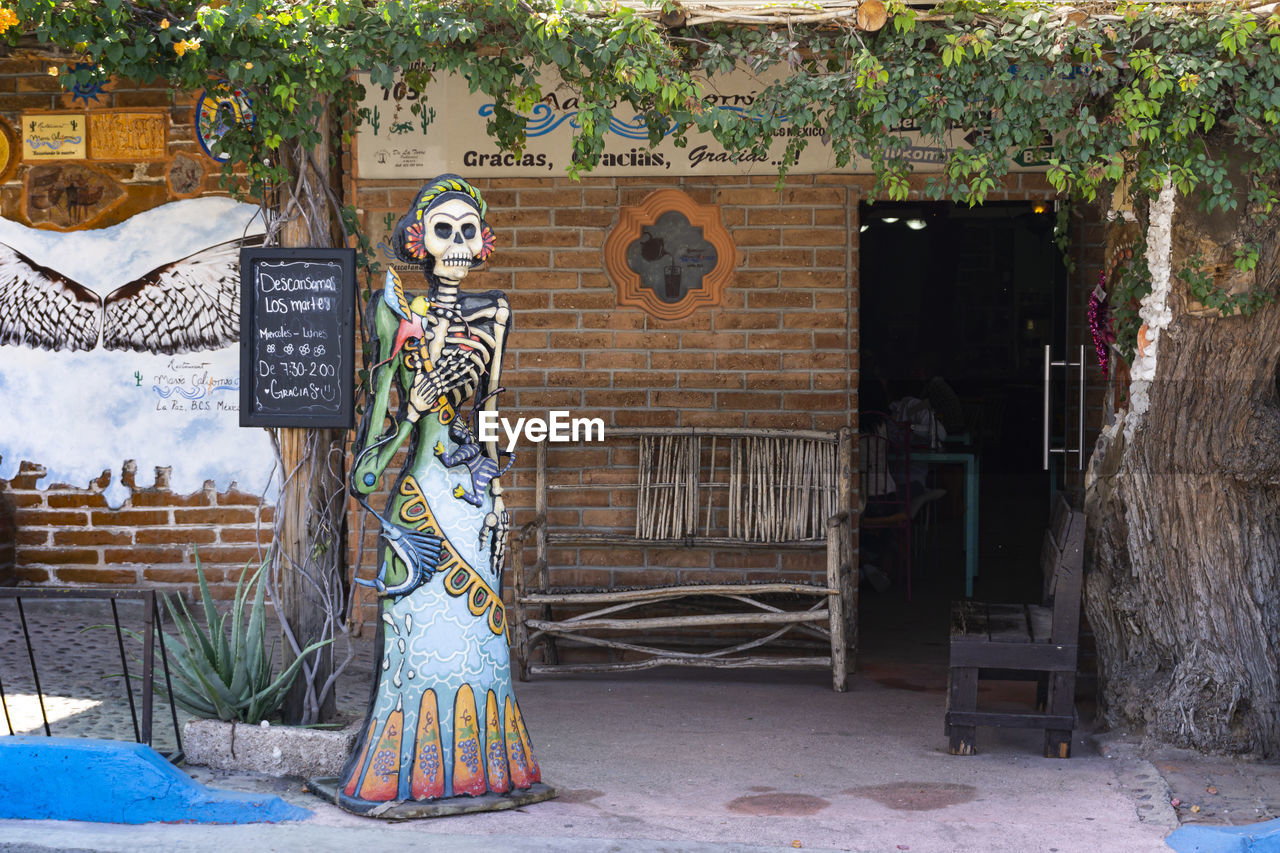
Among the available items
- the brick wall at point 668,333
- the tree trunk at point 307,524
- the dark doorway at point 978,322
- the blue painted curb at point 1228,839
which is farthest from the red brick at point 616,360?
the dark doorway at point 978,322

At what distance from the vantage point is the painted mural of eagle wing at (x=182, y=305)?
719cm

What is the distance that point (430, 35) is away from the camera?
467 cm

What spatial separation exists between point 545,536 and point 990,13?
3434mm

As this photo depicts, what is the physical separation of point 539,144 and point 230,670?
3277mm

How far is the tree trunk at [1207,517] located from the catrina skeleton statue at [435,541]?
106 inches

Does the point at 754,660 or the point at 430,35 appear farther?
the point at 754,660

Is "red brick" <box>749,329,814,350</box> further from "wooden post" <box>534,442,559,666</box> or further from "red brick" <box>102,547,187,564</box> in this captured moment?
"red brick" <box>102,547,187,564</box>

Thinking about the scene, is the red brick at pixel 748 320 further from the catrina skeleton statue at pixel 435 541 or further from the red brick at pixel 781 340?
the catrina skeleton statue at pixel 435 541

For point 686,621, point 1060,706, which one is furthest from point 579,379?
point 1060,706

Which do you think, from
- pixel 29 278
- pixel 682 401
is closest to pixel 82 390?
pixel 29 278

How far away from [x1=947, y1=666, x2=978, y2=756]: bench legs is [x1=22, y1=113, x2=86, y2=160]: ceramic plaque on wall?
5534mm

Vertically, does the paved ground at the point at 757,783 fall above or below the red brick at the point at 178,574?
below

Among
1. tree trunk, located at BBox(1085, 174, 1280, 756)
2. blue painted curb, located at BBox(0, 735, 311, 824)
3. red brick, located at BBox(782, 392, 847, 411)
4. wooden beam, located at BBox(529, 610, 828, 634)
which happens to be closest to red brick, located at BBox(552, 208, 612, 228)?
red brick, located at BBox(782, 392, 847, 411)

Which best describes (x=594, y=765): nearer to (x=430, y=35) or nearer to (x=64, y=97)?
(x=430, y=35)
